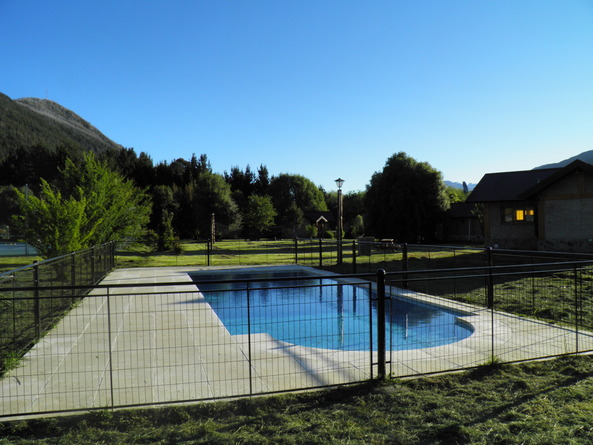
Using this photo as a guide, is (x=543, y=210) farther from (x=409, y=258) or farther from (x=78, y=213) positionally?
(x=78, y=213)

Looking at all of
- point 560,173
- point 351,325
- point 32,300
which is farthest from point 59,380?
point 560,173

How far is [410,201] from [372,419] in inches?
1468

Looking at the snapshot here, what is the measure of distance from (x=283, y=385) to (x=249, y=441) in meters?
1.50

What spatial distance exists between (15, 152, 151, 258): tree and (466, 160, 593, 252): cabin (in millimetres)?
19398

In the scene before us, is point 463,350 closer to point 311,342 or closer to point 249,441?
point 311,342

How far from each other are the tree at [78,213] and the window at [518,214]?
20.1 metres

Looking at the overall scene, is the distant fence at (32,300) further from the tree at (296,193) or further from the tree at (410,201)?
the tree at (296,193)

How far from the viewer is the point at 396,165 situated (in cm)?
4100

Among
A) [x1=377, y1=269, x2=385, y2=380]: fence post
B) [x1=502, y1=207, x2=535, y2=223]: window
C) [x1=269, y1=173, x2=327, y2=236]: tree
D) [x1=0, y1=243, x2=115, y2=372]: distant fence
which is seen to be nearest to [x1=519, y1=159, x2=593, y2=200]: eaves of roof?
[x1=502, y1=207, x2=535, y2=223]: window

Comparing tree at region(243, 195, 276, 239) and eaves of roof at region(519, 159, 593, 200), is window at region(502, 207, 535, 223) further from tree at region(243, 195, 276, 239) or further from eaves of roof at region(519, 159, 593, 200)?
tree at region(243, 195, 276, 239)

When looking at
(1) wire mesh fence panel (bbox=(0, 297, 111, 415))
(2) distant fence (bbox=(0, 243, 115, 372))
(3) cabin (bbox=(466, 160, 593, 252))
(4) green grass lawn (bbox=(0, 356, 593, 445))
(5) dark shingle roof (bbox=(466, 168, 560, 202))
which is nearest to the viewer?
(4) green grass lawn (bbox=(0, 356, 593, 445))

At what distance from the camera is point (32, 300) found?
7750 millimetres

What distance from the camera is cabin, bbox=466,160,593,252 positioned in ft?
60.3

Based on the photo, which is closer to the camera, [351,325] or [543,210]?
[351,325]
